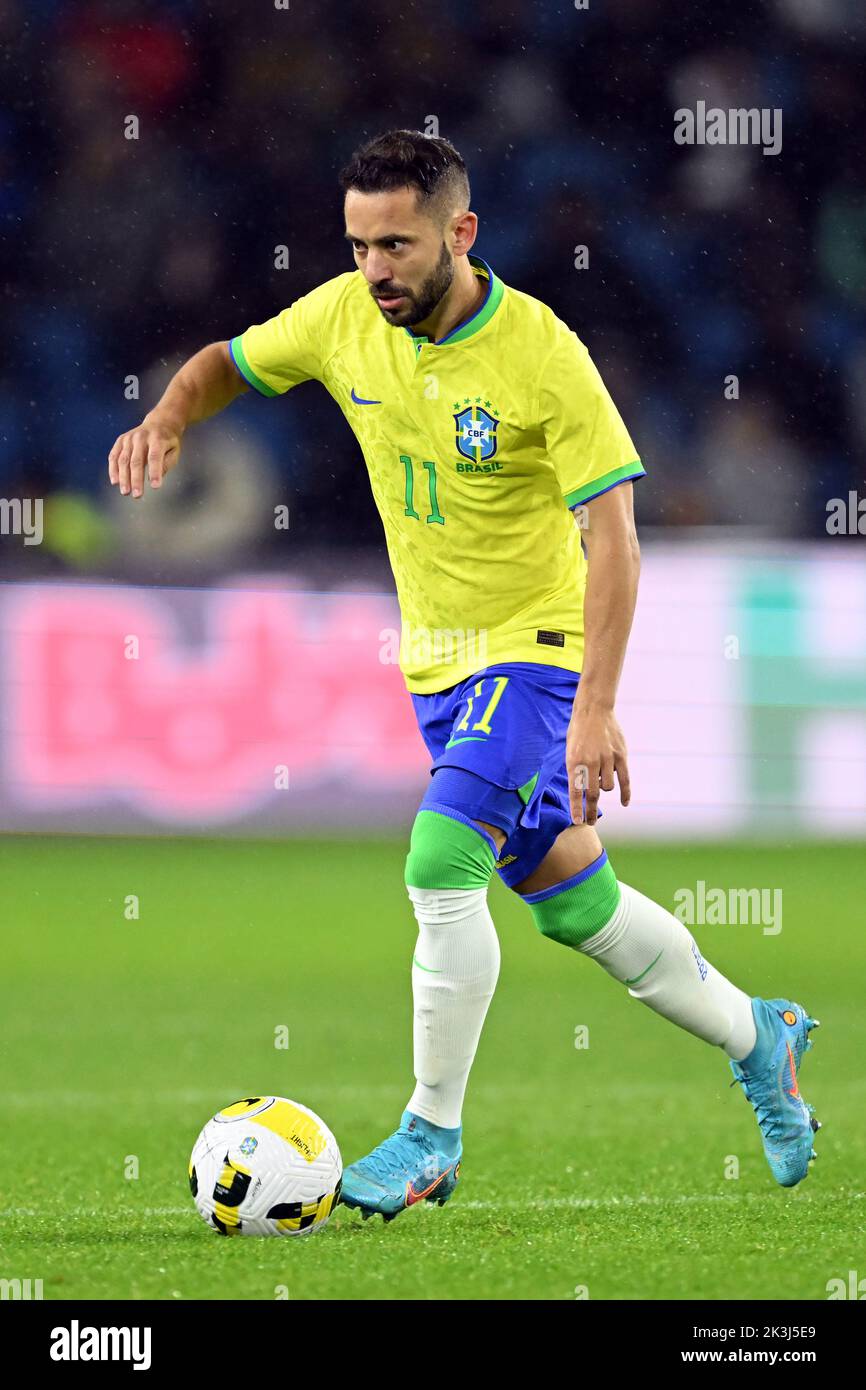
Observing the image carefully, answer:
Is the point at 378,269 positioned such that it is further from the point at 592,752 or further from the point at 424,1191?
the point at 424,1191

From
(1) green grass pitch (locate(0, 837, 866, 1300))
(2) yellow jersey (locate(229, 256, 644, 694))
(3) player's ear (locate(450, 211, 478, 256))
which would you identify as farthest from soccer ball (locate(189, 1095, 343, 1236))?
(3) player's ear (locate(450, 211, 478, 256))

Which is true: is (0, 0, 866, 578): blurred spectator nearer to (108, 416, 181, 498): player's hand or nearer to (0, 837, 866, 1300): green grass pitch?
(0, 837, 866, 1300): green grass pitch

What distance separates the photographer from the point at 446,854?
13.0 feet

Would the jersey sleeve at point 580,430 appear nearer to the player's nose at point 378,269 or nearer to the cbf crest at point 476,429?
the cbf crest at point 476,429

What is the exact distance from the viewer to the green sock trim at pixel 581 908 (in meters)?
4.27

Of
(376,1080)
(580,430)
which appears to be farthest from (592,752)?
(376,1080)

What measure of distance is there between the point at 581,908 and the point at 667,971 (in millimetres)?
260

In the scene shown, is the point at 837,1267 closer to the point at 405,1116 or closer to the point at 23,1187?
the point at 405,1116

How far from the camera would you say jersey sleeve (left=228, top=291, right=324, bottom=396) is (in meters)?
4.43

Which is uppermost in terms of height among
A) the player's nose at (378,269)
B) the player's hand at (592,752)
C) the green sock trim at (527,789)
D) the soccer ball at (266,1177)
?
the player's nose at (378,269)

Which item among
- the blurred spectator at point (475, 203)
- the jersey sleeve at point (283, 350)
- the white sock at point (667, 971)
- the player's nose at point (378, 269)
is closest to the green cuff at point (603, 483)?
the player's nose at point (378, 269)

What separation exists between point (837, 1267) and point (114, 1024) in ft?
12.9

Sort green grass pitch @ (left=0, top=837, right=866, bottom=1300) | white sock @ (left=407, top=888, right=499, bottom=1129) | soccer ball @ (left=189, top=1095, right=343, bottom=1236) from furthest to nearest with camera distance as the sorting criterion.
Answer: white sock @ (left=407, top=888, right=499, bottom=1129)
soccer ball @ (left=189, top=1095, right=343, bottom=1236)
green grass pitch @ (left=0, top=837, right=866, bottom=1300)

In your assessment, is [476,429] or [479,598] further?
[479,598]
